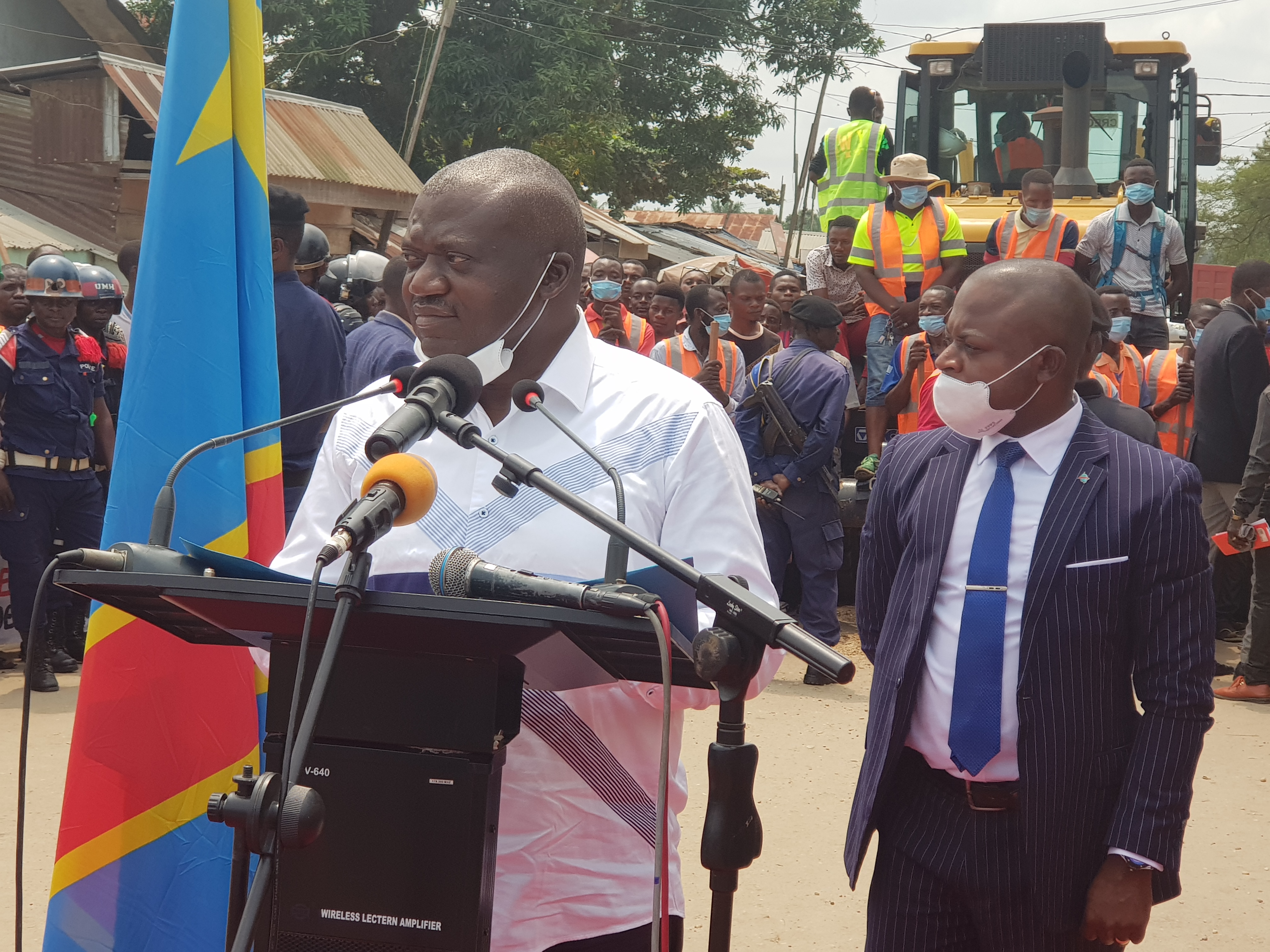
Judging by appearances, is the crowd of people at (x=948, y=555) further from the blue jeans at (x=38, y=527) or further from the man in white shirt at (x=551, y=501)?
the blue jeans at (x=38, y=527)

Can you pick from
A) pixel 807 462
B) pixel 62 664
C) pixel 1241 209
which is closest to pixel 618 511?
pixel 807 462

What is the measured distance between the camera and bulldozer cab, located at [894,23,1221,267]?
12477 millimetres

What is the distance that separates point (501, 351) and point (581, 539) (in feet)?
1.26

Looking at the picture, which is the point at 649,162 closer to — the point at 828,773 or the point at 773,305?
the point at 773,305

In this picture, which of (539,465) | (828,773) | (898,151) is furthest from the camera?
(898,151)

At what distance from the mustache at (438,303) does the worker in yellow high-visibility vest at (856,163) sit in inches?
398

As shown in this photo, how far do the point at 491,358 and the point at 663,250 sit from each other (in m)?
26.3

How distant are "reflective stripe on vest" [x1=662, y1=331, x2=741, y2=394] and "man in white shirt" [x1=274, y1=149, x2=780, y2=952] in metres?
6.45

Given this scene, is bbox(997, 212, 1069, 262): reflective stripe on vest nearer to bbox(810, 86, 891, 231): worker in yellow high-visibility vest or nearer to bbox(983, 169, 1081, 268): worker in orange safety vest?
bbox(983, 169, 1081, 268): worker in orange safety vest

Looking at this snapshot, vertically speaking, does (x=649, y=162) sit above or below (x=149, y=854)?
above

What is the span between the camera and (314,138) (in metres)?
18.9

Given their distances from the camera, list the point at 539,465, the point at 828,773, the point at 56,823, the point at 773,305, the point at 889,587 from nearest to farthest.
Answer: the point at 539,465 → the point at 889,587 → the point at 56,823 → the point at 828,773 → the point at 773,305

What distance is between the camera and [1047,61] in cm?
1266

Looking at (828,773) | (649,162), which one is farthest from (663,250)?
(828,773)
